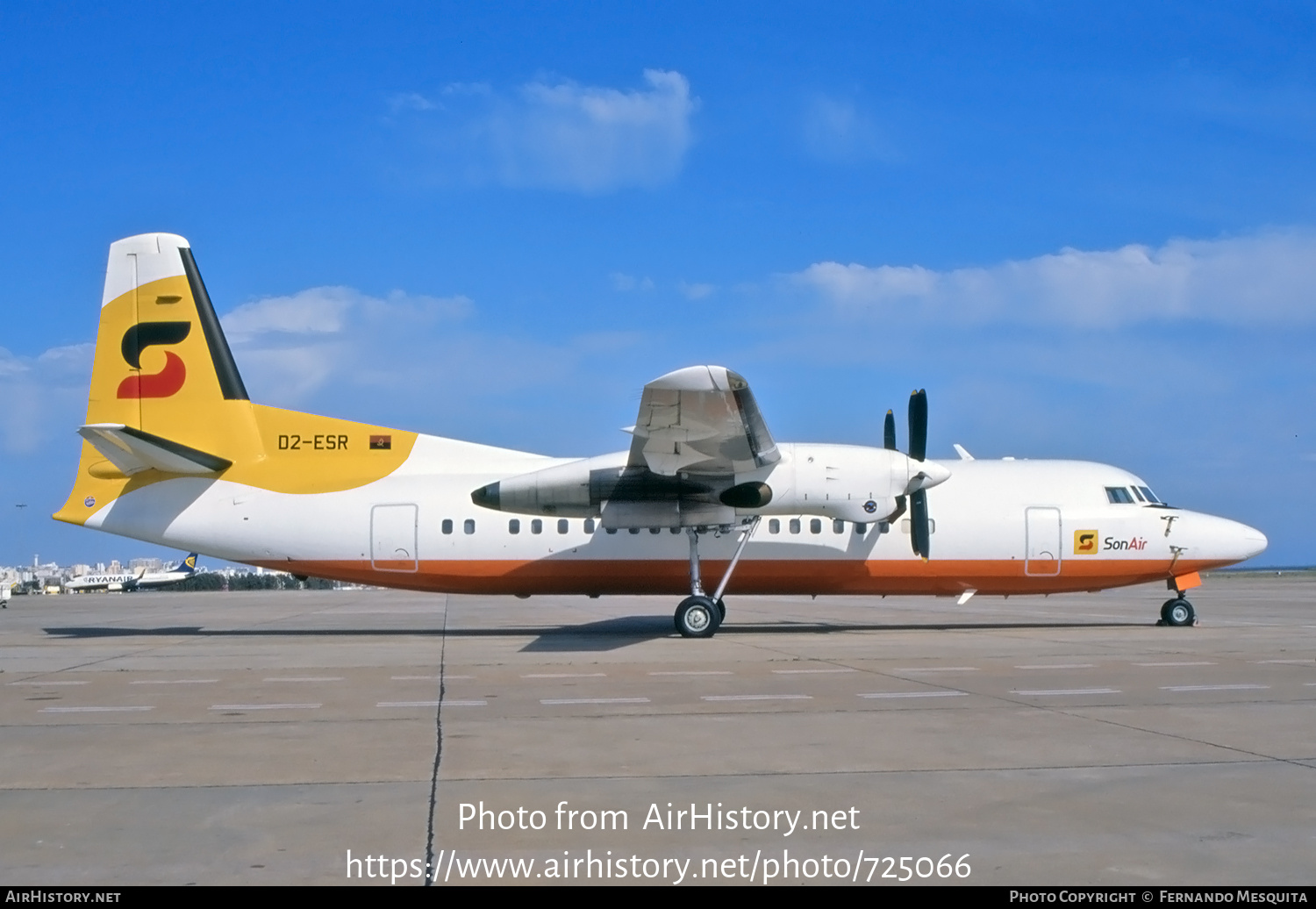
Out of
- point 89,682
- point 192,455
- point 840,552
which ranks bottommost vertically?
point 89,682

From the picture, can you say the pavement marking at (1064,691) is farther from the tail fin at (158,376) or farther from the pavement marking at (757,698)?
the tail fin at (158,376)

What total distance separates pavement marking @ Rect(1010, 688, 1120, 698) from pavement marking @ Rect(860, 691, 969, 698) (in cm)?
57

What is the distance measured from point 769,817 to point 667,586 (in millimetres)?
13651

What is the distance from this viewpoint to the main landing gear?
59.6ft

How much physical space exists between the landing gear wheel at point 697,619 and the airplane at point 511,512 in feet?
0.12

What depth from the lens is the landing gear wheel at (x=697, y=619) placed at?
18.2 meters

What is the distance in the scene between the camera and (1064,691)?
35.6 feet

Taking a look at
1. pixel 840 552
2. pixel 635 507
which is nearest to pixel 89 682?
pixel 635 507

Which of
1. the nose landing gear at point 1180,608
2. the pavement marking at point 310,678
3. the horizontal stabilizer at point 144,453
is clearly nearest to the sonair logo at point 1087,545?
the nose landing gear at point 1180,608

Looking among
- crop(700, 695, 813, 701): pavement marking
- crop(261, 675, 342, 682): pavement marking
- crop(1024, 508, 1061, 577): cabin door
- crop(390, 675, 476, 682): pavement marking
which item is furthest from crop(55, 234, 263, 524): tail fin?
crop(1024, 508, 1061, 577): cabin door

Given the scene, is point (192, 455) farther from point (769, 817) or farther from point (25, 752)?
point (769, 817)

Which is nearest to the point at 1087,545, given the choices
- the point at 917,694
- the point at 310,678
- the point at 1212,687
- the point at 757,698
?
the point at 1212,687

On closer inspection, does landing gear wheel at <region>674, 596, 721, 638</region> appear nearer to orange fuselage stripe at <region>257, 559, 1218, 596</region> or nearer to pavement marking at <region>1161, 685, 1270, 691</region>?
orange fuselage stripe at <region>257, 559, 1218, 596</region>

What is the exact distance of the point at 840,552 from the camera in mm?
19500
